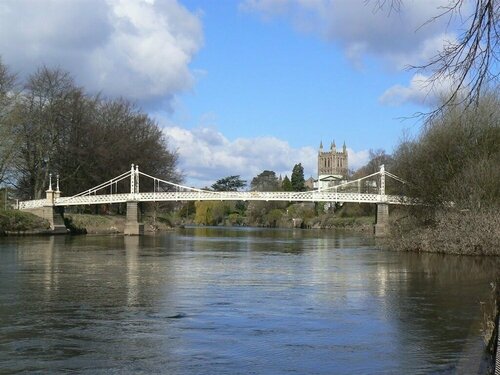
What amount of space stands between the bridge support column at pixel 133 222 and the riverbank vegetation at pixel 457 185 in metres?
37.3

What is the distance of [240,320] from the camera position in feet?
47.5

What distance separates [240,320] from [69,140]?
61.3 m

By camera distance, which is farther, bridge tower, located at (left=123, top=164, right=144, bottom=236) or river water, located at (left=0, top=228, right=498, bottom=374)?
bridge tower, located at (left=123, top=164, right=144, bottom=236)

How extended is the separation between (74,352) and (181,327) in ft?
9.56

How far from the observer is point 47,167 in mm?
71188

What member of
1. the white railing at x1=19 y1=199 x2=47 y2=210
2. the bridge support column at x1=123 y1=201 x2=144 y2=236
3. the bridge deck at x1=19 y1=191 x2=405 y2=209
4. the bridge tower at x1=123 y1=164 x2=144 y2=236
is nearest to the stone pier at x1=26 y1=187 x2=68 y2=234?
the white railing at x1=19 y1=199 x2=47 y2=210

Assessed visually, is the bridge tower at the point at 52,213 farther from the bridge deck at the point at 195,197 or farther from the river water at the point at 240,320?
the river water at the point at 240,320

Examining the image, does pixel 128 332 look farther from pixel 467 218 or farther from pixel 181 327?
pixel 467 218

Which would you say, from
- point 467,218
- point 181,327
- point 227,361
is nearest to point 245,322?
point 181,327

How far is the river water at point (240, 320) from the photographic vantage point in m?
10.6

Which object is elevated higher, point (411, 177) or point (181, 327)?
point (411, 177)

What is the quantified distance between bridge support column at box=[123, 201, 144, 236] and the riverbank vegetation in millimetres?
37347

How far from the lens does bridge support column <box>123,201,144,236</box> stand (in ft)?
231

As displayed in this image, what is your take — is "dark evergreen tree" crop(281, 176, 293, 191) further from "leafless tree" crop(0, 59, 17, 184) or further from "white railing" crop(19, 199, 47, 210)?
"leafless tree" crop(0, 59, 17, 184)
